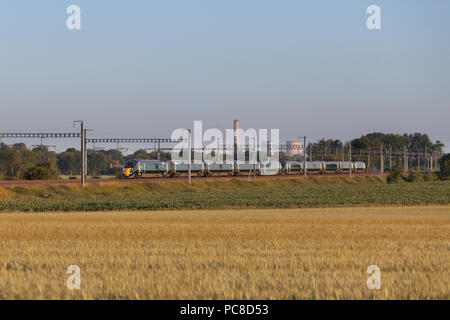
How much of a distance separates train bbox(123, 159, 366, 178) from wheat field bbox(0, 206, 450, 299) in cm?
7127

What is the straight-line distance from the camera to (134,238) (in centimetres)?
2539

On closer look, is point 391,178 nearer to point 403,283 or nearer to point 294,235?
point 294,235

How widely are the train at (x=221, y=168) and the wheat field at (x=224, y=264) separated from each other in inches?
2806

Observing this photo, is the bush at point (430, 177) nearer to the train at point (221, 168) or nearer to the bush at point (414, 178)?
the bush at point (414, 178)

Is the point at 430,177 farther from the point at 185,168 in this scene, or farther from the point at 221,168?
the point at 185,168

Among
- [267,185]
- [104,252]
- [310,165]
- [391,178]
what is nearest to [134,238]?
[104,252]

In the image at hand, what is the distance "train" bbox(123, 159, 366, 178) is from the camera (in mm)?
99562

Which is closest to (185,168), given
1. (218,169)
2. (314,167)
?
(218,169)

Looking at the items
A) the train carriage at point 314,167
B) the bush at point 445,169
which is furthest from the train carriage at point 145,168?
the bush at point 445,169

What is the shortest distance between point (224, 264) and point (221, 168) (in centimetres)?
9932

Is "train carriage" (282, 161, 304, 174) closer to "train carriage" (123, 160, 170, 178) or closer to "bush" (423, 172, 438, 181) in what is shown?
"train carriage" (123, 160, 170, 178)
